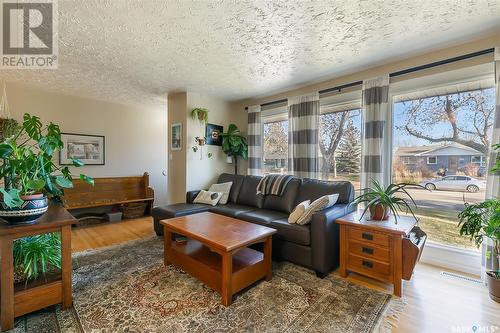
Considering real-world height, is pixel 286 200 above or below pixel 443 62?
below

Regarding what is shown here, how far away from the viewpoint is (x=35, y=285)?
161 centimetres

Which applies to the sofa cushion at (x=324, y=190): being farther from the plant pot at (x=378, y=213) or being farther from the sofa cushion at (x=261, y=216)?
the plant pot at (x=378, y=213)

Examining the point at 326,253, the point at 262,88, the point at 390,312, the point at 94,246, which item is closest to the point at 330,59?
the point at 262,88

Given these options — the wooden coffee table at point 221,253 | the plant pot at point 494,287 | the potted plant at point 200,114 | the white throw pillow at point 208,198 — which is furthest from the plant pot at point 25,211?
the plant pot at point 494,287

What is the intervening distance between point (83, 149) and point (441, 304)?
543 cm

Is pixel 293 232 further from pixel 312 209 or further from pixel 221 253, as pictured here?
pixel 221 253

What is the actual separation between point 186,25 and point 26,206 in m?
1.85

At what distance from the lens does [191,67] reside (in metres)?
2.91

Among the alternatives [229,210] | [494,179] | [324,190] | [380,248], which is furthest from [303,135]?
[494,179]

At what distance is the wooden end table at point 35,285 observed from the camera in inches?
56.5

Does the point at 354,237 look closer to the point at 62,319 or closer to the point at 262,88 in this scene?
the point at 62,319

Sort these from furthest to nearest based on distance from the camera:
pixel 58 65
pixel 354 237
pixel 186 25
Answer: pixel 58 65 < pixel 354 237 < pixel 186 25

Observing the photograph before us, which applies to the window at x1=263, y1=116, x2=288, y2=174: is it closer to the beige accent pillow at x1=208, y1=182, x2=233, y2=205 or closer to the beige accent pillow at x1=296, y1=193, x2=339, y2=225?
the beige accent pillow at x1=208, y1=182, x2=233, y2=205

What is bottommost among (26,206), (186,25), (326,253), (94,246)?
(94,246)
